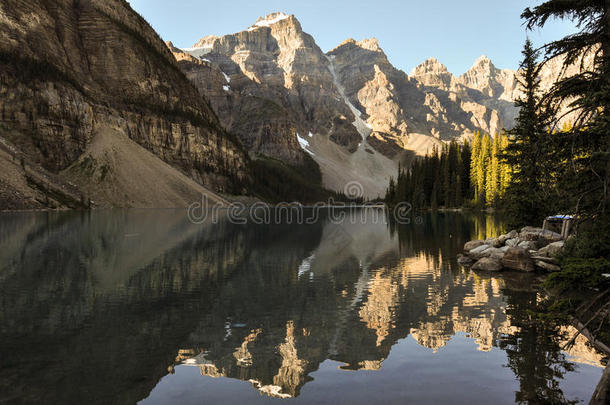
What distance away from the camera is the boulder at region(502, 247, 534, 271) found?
21.8 m

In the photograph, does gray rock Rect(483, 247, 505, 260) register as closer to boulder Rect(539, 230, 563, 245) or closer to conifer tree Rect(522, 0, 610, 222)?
boulder Rect(539, 230, 563, 245)

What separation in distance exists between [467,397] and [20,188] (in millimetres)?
92636

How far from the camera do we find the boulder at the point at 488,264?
22250mm

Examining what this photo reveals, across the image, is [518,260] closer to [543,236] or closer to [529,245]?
[529,245]

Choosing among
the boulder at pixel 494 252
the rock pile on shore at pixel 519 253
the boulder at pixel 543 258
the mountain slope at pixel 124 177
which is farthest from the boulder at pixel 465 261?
the mountain slope at pixel 124 177

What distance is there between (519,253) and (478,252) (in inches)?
122

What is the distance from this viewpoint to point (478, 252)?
82.5 ft

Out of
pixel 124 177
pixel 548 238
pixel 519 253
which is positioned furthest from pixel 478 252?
pixel 124 177

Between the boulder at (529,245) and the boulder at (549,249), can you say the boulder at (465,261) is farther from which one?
the boulder at (549,249)

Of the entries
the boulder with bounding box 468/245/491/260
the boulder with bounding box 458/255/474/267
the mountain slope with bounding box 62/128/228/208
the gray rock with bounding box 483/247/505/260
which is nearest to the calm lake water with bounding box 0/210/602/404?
the gray rock with bounding box 483/247/505/260

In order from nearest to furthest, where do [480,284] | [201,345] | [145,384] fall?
[145,384]
[201,345]
[480,284]

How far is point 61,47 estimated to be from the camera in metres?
130

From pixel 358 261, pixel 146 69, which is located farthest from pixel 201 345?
pixel 146 69

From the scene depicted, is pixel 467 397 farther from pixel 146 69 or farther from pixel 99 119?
pixel 146 69
